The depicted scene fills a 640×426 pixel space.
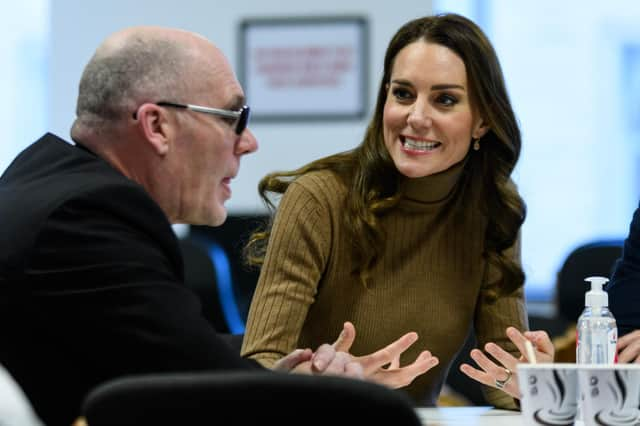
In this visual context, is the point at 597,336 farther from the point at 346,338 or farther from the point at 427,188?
the point at 427,188

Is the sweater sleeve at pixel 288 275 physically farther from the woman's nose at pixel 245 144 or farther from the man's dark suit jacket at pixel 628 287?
the man's dark suit jacket at pixel 628 287

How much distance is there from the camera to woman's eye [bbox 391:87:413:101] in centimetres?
244

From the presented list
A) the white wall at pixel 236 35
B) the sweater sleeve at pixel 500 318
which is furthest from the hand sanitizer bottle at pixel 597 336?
the white wall at pixel 236 35

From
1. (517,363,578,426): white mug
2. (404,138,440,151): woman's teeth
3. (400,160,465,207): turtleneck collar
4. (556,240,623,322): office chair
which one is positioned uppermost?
(404,138,440,151): woman's teeth

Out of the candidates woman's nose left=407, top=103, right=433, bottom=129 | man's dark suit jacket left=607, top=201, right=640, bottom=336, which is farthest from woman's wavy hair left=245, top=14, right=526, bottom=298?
man's dark suit jacket left=607, top=201, right=640, bottom=336

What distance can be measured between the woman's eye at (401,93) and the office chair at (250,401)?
1.52 metres

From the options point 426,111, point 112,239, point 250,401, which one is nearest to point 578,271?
point 426,111

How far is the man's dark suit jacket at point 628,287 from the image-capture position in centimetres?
216

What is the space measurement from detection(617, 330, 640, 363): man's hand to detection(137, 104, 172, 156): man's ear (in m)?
0.93

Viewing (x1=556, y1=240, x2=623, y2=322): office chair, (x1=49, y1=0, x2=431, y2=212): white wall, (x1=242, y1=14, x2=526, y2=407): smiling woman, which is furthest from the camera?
(x1=49, y1=0, x2=431, y2=212): white wall

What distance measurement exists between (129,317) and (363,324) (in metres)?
1.11

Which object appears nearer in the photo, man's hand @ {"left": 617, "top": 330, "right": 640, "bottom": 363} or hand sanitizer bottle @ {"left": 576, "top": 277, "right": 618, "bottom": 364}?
hand sanitizer bottle @ {"left": 576, "top": 277, "right": 618, "bottom": 364}

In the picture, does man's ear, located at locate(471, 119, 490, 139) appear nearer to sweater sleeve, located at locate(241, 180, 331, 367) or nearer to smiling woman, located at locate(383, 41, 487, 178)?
smiling woman, located at locate(383, 41, 487, 178)

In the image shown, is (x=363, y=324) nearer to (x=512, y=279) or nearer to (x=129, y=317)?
(x=512, y=279)
